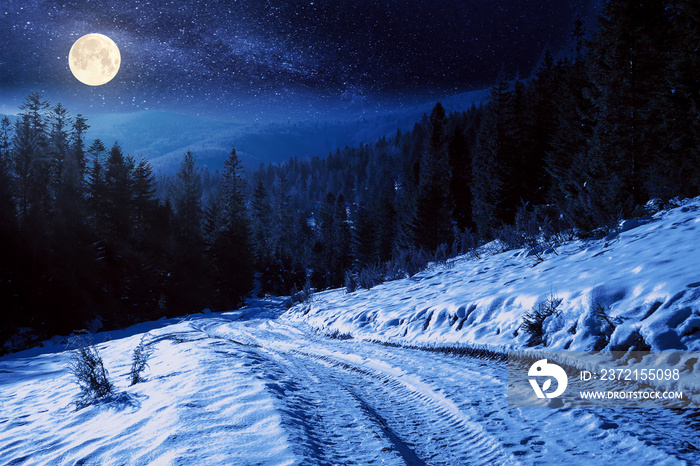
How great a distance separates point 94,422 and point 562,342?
5053mm

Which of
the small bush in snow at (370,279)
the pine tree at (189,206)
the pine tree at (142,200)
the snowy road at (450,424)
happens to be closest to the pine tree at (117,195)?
the pine tree at (142,200)

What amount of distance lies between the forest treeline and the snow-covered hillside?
184 centimetres

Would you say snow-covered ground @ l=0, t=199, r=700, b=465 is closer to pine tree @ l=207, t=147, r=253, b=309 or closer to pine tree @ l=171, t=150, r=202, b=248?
pine tree @ l=207, t=147, r=253, b=309

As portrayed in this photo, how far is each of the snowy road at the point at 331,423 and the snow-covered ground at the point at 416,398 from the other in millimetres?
16

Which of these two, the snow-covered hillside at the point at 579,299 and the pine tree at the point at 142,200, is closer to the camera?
the snow-covered hillside at the point at 579,299

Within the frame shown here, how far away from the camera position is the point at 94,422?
366 centimetres

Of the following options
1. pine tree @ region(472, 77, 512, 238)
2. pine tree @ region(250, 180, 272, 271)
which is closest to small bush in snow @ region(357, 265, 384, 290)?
pine tree @ region(472, 77, 512, 238)

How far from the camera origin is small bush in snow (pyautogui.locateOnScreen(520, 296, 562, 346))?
4.68 m

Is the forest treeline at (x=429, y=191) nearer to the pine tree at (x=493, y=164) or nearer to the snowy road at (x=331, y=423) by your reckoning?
the pine tree at (x=493, y=164)

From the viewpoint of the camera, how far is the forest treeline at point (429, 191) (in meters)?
16.9

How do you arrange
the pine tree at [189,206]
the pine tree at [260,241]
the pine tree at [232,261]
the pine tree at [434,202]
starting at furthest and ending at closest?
the pine tree at [260,241] < the pine tree at [232,261] < the pine tree at [189,206] < the pine tree at [434,202]

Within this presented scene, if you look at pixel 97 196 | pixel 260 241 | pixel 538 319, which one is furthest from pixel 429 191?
pixel 260 241

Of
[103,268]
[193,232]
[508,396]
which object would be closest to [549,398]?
[508,396]

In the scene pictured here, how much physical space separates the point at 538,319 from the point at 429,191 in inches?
1126
